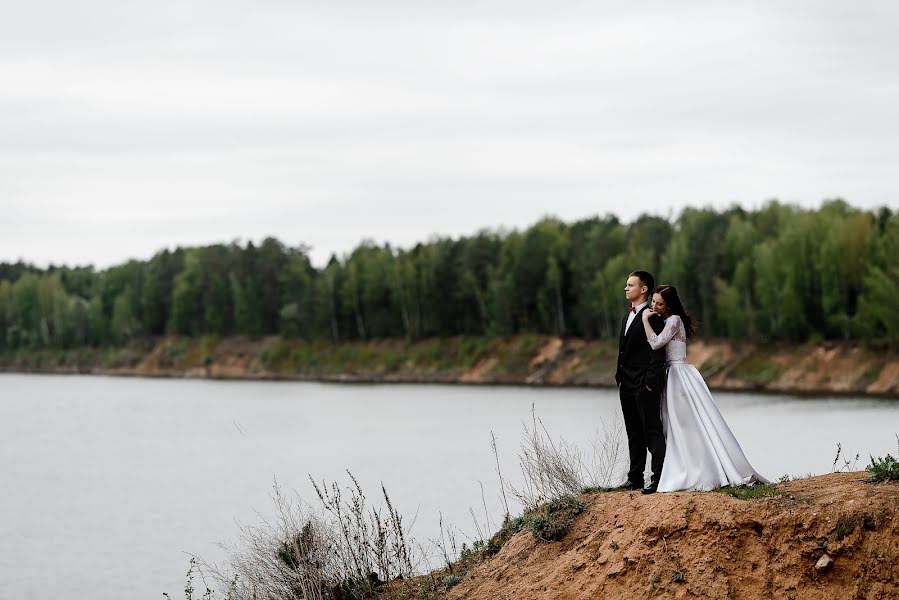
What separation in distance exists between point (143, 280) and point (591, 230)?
73545 mm

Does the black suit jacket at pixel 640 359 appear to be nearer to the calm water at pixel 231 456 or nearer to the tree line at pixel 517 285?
the calm water at pixel 231 456

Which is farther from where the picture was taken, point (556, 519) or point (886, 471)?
point (556, 519)

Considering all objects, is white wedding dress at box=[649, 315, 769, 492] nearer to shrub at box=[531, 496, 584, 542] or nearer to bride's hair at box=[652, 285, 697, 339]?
bride's hair at box=[652, 285, 697, 339]

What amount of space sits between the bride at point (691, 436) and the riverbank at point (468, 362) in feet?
206

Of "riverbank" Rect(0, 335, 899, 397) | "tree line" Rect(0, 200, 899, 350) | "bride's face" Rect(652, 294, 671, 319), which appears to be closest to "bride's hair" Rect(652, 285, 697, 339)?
"bride's face" Rect(652, 294, 671, 319)

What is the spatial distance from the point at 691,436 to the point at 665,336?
3.79 ft

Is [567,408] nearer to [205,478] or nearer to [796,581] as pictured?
[205,478]

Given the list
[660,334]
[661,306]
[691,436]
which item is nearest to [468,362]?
[661,306]

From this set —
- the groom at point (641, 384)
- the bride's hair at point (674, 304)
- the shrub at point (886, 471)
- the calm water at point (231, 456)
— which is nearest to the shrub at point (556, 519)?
the groom at point (641, 384)

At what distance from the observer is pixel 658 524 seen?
472 inches

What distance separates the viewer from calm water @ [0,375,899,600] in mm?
25516

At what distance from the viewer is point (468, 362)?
107 metres

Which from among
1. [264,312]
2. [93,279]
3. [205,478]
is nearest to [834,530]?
[205,478]

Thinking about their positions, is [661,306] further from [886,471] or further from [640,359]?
[886,471]
